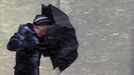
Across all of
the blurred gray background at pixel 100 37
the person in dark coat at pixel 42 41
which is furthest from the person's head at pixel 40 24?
the blurred gray background at pixel 100 37

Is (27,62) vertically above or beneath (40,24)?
beneath

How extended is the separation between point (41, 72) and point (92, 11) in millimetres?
360

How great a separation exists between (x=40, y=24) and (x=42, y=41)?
0.08 metres

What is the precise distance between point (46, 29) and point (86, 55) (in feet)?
0.75

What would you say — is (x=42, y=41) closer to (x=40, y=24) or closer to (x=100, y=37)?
(x=40, y=24)

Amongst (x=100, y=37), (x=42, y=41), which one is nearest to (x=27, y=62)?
(x=42, y=41)

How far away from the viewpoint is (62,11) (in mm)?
23359

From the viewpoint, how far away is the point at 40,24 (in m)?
23.3

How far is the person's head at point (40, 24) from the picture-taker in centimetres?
2331

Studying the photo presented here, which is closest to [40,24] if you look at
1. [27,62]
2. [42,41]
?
[42,41]

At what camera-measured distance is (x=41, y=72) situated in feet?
76.7

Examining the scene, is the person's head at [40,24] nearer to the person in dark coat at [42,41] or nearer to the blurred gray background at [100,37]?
the person in dark coat at [42,41]

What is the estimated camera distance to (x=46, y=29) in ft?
76.5

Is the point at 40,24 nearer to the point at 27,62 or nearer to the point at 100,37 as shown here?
the point at 27,62
